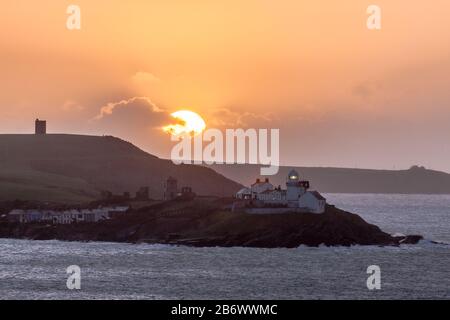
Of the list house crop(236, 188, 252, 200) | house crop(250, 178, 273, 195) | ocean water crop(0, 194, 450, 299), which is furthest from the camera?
house crop(236, 188, 252, 200)

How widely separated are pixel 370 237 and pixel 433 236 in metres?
34.8

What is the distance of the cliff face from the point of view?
458 feet

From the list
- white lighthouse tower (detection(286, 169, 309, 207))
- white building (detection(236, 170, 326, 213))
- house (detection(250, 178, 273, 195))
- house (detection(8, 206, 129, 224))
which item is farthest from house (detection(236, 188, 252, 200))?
house (detection(8, 206, 129, 224))

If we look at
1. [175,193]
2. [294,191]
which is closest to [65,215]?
[175,193]

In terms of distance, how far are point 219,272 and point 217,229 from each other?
37.9 m

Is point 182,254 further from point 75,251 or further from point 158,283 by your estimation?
point 158,283

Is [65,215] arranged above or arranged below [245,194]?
below

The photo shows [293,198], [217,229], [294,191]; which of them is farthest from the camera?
[294,191]

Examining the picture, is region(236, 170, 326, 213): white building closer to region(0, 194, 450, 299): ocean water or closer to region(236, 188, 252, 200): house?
region(236, 188, 252, 200): house

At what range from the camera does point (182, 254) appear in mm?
127000

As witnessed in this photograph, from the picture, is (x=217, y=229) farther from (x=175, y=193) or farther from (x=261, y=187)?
(x=175, y=193)

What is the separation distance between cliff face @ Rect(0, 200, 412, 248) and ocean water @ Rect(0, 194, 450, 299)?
15.5 ft

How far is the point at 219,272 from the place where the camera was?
10594 cm
